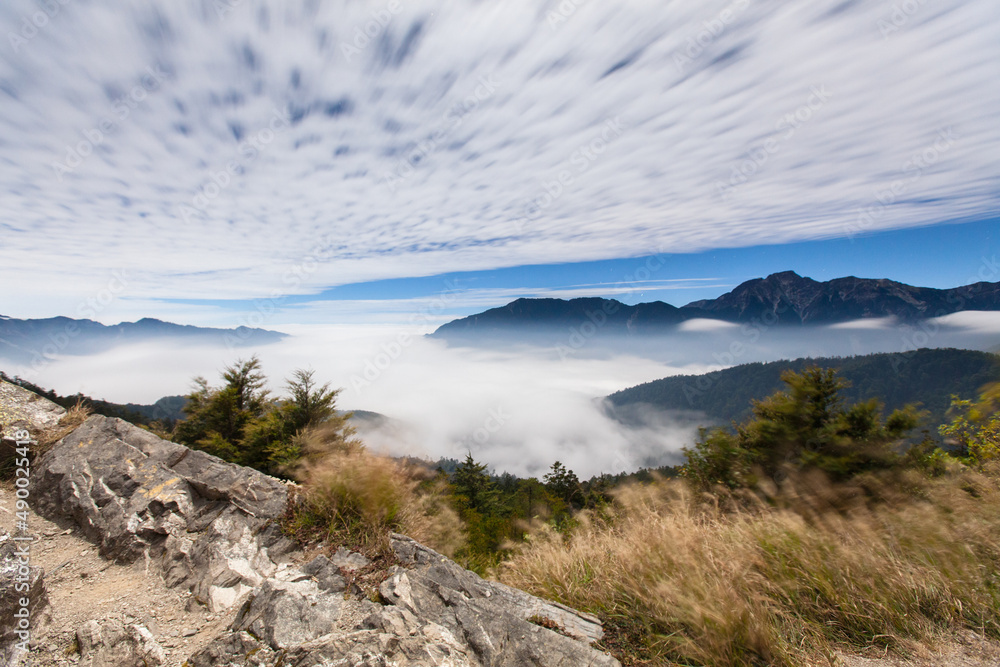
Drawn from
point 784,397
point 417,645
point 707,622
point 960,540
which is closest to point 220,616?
point 417,645

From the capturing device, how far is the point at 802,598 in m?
3.15

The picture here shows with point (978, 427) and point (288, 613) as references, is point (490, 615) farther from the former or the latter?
point (978, 427)

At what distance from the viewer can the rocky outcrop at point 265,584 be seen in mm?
2814

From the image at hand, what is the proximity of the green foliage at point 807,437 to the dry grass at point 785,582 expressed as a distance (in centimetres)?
248

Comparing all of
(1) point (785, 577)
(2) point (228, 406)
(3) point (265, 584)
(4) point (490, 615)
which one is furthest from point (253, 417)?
(1) point (785, 577)

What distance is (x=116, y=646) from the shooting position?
9.90ft

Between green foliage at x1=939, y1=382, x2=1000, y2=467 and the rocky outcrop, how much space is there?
5122mm

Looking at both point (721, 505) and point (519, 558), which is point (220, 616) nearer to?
point (519, 558)

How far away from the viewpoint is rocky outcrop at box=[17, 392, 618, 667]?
9.23 ft

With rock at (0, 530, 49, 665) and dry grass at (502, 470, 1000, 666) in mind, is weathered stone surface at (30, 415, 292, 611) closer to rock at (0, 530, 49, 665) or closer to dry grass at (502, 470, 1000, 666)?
rock at (0, 530, 49, 665)

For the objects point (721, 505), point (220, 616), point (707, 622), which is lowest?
point (721, 505)

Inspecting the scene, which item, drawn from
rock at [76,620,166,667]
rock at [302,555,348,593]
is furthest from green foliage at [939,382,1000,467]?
rock at [76,620,166,667]

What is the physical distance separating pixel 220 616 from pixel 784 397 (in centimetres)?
1041

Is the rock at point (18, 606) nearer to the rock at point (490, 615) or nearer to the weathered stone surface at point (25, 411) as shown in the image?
the rock at point (490, 615)
